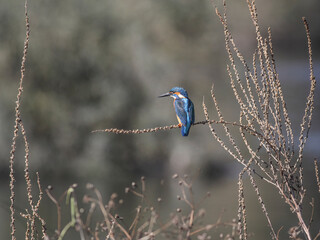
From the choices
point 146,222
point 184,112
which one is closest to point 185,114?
point 184,112

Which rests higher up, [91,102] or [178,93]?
[91,102]

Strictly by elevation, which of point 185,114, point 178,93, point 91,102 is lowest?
point 185,114

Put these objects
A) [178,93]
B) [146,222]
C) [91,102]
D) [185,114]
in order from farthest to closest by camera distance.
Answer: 1. [91,102]
2. [178,93]
3. [185,114]
4. [146,222]

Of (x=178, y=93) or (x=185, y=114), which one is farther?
(x=178, y=93)

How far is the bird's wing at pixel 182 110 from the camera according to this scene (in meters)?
4.38

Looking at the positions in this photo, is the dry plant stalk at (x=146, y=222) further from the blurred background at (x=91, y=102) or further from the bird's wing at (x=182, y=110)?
the blurred background at (x=91, y=102)

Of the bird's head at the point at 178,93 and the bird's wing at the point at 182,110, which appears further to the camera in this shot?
the bird's head at the point at 178,93

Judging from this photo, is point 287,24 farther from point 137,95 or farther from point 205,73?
point 137,95

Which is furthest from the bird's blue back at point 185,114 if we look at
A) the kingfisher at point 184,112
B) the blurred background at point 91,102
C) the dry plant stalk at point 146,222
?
the blurred background at point 91,102

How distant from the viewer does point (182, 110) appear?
14.6 ft

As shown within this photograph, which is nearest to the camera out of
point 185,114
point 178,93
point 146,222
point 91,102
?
point 146,222

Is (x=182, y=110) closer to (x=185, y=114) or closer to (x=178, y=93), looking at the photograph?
(x=185, y=114)

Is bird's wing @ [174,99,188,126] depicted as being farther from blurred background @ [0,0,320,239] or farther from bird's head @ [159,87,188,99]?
blurred background @ [0,0,320,239]

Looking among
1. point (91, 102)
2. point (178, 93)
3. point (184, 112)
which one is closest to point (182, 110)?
point (184, 112)
